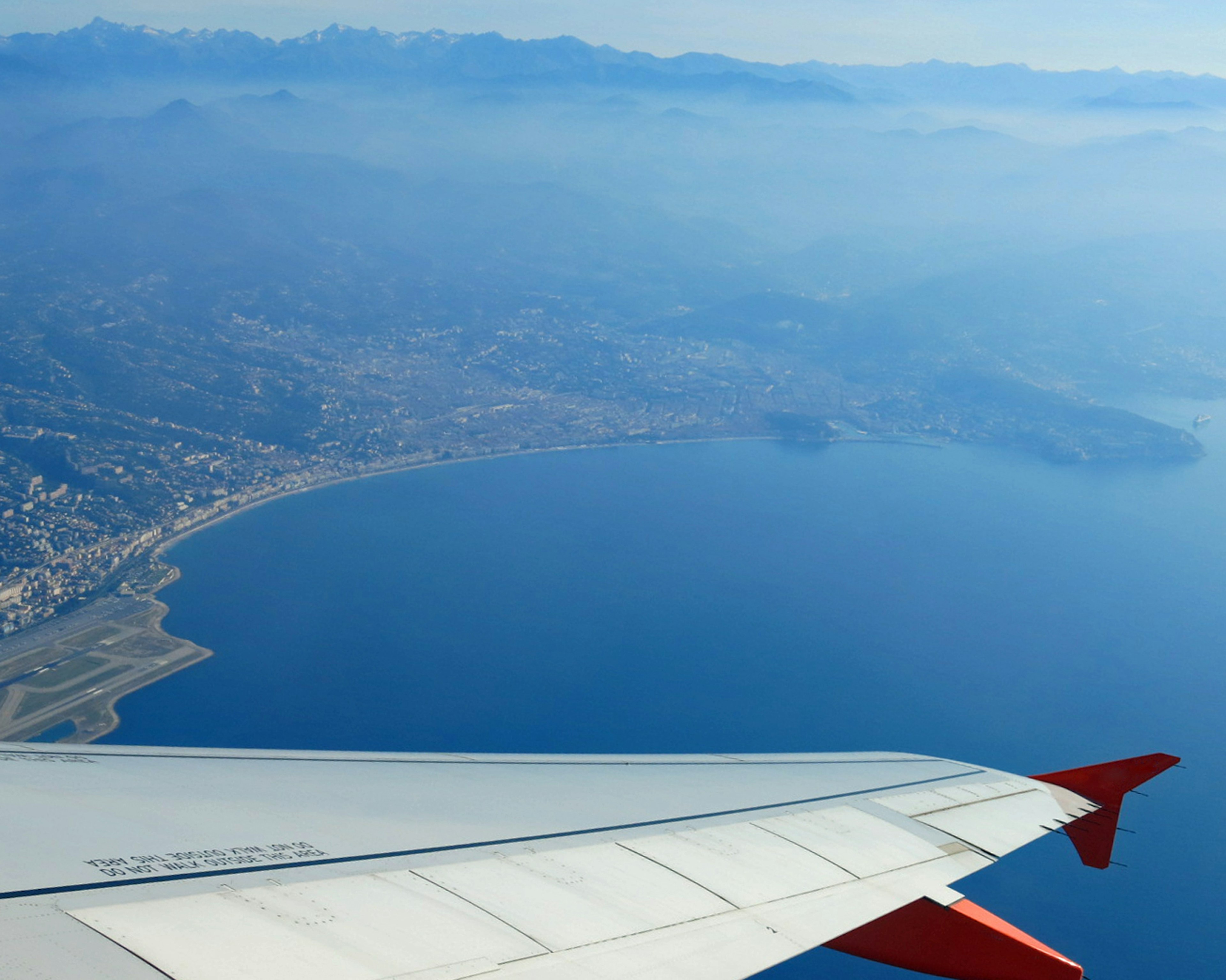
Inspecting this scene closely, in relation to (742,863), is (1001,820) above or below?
below

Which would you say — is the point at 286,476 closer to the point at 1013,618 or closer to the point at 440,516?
the point at 440,516

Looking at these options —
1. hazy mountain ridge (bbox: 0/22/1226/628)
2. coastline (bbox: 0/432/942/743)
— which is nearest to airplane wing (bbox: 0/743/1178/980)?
coastline (bbox: 0/432/942/743)

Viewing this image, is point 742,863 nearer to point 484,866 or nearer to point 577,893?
point 577,893

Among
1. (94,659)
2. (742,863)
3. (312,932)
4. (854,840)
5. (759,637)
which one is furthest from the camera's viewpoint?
(759,637)

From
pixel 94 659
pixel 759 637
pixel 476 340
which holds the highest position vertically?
pixel 476 340

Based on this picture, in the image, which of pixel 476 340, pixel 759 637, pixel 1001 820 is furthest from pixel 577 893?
pixel 476 340

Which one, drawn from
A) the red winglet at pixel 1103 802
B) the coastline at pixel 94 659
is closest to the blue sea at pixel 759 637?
the coastline at pixel 94 659

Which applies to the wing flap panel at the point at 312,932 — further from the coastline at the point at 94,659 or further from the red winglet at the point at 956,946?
the coastline at the point at 94,659

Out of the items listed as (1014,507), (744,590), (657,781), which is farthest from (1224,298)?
(657,781)
